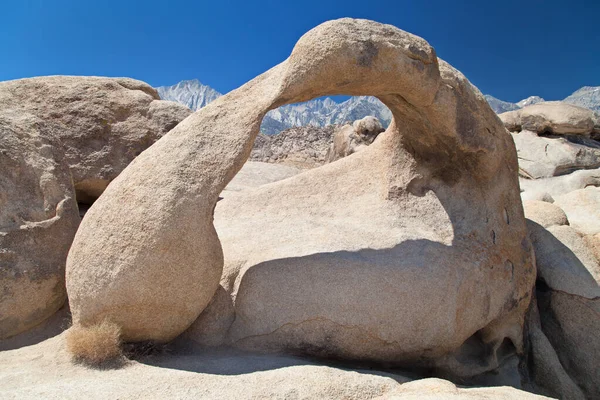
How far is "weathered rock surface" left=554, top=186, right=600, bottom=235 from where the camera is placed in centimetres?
474

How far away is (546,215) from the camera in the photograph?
4.62 meters

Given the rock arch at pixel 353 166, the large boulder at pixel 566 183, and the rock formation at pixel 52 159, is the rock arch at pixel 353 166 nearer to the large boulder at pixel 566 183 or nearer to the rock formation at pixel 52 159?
the rock formation at pixel 52 159

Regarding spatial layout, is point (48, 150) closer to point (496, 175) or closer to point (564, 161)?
point (496, 175)

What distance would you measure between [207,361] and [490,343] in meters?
2.25

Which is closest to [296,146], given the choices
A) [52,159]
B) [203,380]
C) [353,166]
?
[353,166]

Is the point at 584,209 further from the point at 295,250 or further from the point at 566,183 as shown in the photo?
the point at 295,250

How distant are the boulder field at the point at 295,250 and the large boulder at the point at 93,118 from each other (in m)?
0.02

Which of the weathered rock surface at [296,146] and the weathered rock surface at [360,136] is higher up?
the weathered rock surface at [296,146]

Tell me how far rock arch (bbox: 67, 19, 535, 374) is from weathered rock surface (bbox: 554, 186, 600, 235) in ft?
4.22

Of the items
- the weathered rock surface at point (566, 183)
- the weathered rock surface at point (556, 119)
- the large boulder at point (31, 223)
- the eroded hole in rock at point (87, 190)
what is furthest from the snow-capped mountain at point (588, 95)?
the large boulder at point (31, 223)

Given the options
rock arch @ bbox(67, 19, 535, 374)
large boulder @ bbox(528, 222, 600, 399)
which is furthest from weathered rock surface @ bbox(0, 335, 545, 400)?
large boulder @ bbox(528, 222, 600, 399)

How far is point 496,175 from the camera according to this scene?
3945 millimetres

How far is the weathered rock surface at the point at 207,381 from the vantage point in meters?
2.15

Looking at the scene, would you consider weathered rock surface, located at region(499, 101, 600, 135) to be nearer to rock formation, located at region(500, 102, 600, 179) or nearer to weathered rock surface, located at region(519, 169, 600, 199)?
rock formation, located at region(500, 102, 600, 179)
